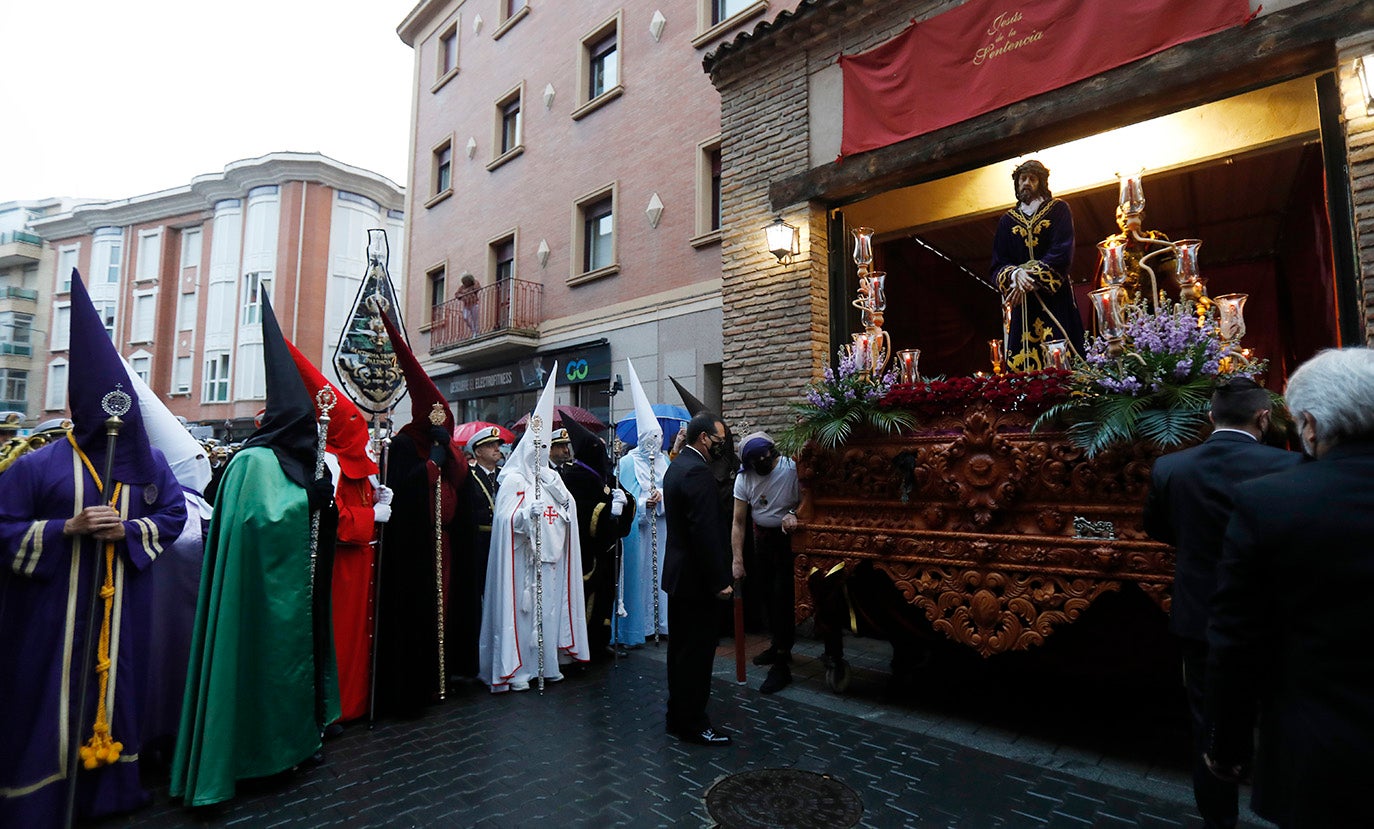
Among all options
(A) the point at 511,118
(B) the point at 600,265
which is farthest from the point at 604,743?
(A) the point at 511,118

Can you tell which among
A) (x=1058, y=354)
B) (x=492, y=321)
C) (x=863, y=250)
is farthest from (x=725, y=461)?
(x=492, y=321)

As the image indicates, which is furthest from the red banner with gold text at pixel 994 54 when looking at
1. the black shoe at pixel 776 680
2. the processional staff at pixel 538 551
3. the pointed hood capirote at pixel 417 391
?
the black shoe at pixel 776 680

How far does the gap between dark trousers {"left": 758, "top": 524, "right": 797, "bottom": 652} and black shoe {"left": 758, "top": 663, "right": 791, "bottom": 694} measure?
159 millimetres

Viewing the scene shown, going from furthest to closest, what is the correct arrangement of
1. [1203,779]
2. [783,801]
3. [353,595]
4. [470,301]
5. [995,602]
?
[470,301] < [353,595] < [995,602] < [783,801] < [1203,779]

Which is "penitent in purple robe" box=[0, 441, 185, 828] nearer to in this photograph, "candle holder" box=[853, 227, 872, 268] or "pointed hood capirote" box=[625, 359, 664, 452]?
"pointed hood capirote" box=[625, 359, 664, 452]

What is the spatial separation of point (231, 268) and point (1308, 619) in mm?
40793

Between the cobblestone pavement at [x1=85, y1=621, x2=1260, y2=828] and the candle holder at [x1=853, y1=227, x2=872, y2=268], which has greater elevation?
the candle holder at [x1=853, y1=227, x2=872, y2=268]

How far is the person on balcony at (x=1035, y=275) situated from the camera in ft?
18.9

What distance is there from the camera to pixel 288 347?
4.35 m

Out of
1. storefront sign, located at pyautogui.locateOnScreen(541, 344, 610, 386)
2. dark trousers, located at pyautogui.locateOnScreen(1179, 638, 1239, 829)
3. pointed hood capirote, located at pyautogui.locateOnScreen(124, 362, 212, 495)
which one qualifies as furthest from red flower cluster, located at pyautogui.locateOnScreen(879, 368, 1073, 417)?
storefront sign, located at pyautogui.locateOnScreen(541, 344, 610, 386)

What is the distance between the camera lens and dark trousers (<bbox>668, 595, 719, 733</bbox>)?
4.76 meters

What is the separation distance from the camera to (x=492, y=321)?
57.0ft

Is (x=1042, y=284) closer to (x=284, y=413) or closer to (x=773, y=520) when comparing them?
(x=773, y=520)

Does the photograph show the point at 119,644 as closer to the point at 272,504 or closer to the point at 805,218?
the point at 272,504
